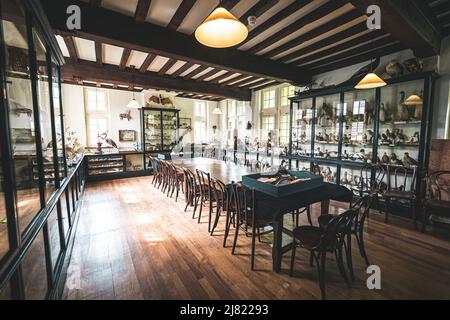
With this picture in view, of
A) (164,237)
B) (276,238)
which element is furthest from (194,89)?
(276,238)

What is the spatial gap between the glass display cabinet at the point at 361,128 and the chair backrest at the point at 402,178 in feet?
0.13

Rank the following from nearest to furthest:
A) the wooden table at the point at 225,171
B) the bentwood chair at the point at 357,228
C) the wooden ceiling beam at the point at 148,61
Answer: the bentwood chair at the point at 357,228
the wooden table at the point at 225,171
the wooden ceiling beam at the point at 148,61

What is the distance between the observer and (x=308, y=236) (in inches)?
81.3

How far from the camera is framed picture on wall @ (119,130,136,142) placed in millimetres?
7402

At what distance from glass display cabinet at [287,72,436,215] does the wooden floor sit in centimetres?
124

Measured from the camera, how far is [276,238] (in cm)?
219

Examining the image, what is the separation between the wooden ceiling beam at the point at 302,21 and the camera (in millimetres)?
2551

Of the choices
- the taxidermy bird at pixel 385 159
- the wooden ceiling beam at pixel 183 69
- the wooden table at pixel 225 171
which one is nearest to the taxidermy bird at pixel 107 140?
the wooden ceiling beam at pixel 183 69

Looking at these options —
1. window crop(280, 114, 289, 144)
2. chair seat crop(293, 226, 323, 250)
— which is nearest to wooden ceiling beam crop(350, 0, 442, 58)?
chair seat crop(293, 226, 323, 250)

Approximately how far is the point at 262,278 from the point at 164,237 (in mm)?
1480

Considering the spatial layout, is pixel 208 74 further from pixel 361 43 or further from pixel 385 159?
pixel 385 159

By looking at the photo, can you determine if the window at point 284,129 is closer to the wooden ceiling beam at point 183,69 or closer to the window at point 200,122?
the wooden ceiling beam at point 183,69
